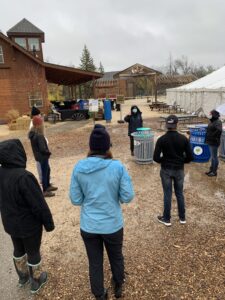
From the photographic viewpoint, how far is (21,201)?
2.83 metres

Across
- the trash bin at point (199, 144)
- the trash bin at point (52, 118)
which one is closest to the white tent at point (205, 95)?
the trash bin at point (199, 144)

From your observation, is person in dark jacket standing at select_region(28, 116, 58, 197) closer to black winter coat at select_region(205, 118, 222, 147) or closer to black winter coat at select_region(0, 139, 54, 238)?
black winter coat at select_region(0, 139, 54, 238)

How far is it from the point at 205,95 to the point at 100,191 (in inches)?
676

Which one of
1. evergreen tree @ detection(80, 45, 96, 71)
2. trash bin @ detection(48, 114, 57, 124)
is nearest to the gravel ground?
trash bin @ detection(48, 114, 57, 124)

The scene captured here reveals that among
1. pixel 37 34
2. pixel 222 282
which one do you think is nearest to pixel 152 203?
pixel 222 282

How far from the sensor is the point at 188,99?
2153 cm

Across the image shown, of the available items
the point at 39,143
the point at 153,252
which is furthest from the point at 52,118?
the point at 153,252

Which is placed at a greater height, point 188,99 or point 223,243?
point 188,99

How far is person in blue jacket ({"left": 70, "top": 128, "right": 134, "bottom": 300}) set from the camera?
253cm

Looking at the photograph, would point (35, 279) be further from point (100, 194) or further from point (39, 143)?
point (39, 143)

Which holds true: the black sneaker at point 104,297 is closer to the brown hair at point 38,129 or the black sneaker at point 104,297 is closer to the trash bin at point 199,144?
the brown hair at point 38,129

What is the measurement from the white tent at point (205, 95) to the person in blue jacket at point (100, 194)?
14425mm

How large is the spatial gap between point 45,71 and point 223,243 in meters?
20.7

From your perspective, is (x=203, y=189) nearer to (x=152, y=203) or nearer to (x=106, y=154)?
(x=152, y=203)
